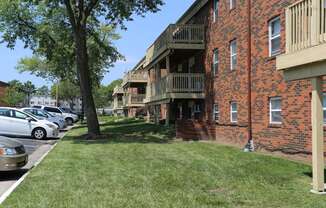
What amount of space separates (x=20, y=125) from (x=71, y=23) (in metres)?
5.84

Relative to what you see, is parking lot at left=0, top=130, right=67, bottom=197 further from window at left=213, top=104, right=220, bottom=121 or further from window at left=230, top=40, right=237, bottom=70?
window at left=230, top=40, right=237, bottom=70

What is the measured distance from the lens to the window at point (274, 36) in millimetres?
15602

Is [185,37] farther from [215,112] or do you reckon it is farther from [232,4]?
[232,4]

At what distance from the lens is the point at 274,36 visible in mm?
15938

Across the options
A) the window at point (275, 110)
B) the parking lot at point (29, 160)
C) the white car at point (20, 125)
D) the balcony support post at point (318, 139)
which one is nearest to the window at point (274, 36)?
the window at point (275, 110)

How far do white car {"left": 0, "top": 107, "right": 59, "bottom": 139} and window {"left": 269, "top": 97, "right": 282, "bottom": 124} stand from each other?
1225 cm

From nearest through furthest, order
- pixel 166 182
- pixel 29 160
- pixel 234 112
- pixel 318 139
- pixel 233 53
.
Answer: pixel 318 139 < pixel 166 182 < pixel 29 160 < pixel 234 112 < pixel 233 53

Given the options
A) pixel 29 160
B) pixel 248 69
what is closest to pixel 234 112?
pixel 248 69

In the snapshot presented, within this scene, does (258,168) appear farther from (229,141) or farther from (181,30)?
(181,30)

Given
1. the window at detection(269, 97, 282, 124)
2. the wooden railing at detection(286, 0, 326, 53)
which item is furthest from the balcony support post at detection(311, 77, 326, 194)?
the window at detection(269, 97, 282, 124)

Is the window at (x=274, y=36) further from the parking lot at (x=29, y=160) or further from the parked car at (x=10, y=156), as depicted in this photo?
the parked car at (x=10, y=156)

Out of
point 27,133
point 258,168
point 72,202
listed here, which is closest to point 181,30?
point 27,133

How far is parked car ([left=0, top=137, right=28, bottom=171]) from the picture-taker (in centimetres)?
1120

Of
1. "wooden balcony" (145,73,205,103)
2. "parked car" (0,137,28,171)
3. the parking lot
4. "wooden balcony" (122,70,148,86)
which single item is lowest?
the parking lot
